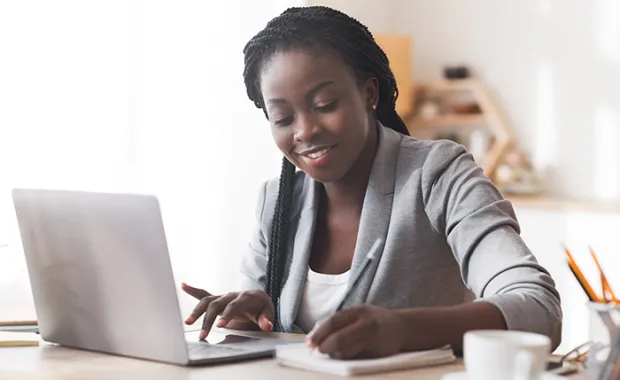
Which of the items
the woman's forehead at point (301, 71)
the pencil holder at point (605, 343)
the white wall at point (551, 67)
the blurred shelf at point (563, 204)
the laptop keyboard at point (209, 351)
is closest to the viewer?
the pencil holder at point (605, 343)

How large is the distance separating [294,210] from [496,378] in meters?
0.93

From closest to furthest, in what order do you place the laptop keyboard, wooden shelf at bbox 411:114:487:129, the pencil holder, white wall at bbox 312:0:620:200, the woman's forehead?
the pencil holder < the laptop keyboard < the woman's forehead < white wall at bbox 312:0:620:200 < wooden shelf at bbox 411:114:487:129

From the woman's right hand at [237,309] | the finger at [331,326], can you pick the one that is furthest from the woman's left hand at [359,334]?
the woman's right hand at [237,309]

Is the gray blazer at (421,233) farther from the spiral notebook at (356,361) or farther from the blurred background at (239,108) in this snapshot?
the blurred background at (239,108)

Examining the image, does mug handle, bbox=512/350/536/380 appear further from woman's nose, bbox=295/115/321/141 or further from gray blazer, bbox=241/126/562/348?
woman's nose, bbox=295/115/321/141

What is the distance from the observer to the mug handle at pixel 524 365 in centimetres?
109

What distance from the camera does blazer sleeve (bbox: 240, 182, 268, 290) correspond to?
203cm

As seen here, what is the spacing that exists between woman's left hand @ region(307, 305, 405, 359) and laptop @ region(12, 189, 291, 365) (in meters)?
0.15

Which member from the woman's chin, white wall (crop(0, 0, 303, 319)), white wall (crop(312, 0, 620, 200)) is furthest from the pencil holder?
white wall (crop(312, 0, 620, 200))

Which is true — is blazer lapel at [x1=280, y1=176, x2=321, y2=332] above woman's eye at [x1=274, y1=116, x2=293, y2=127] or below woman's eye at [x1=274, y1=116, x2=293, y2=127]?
below

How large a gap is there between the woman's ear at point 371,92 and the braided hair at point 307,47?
12 mm

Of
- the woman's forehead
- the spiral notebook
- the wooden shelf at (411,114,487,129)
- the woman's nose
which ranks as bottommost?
the wooden shelf at (411,114,487,129)

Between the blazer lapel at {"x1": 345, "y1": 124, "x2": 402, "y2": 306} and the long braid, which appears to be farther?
the long braid

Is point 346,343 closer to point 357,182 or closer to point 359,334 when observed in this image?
point 359,334
